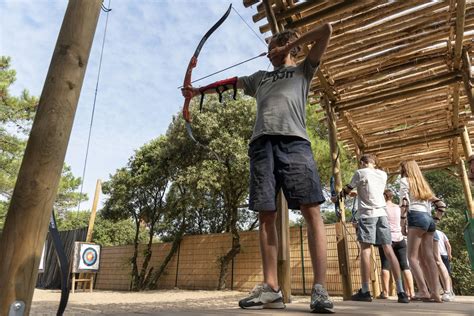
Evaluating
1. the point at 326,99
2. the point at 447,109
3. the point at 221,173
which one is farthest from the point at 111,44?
the point at 221,173

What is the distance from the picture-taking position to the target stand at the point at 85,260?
33.2 feet

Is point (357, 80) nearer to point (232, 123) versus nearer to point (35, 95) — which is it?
point (232, 123)

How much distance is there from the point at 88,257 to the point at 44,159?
10.5 m

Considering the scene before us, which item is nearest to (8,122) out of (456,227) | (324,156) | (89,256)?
(89,256)

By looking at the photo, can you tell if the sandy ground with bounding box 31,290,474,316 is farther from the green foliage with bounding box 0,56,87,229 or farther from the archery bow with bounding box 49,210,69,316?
the green foliage with bounding box 0,56,87,229

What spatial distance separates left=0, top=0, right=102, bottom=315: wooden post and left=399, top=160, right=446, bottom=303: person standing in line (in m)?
2.72

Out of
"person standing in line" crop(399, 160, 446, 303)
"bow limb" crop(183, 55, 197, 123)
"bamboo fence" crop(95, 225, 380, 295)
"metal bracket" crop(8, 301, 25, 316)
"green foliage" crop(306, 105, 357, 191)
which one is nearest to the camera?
"metal bracket" crop(8, 301, 25, 316)

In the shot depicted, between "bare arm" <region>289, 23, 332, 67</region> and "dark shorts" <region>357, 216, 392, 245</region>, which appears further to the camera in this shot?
"dark shorts" <region>357, 216, 392, 245</region>

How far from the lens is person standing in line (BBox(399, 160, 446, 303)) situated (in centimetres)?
290

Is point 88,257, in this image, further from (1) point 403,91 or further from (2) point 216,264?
(1) point 403,91

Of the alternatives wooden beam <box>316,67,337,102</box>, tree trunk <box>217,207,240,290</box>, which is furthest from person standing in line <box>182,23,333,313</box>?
tree trunk <box>217,207,240,290</box>

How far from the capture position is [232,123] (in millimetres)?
9789

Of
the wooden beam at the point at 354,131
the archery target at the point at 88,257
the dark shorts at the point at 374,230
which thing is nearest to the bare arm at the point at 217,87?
the dark shorts at the point at 374,230

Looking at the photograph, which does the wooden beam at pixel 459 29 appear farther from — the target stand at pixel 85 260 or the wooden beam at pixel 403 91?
the target stand at pixel 85 260
